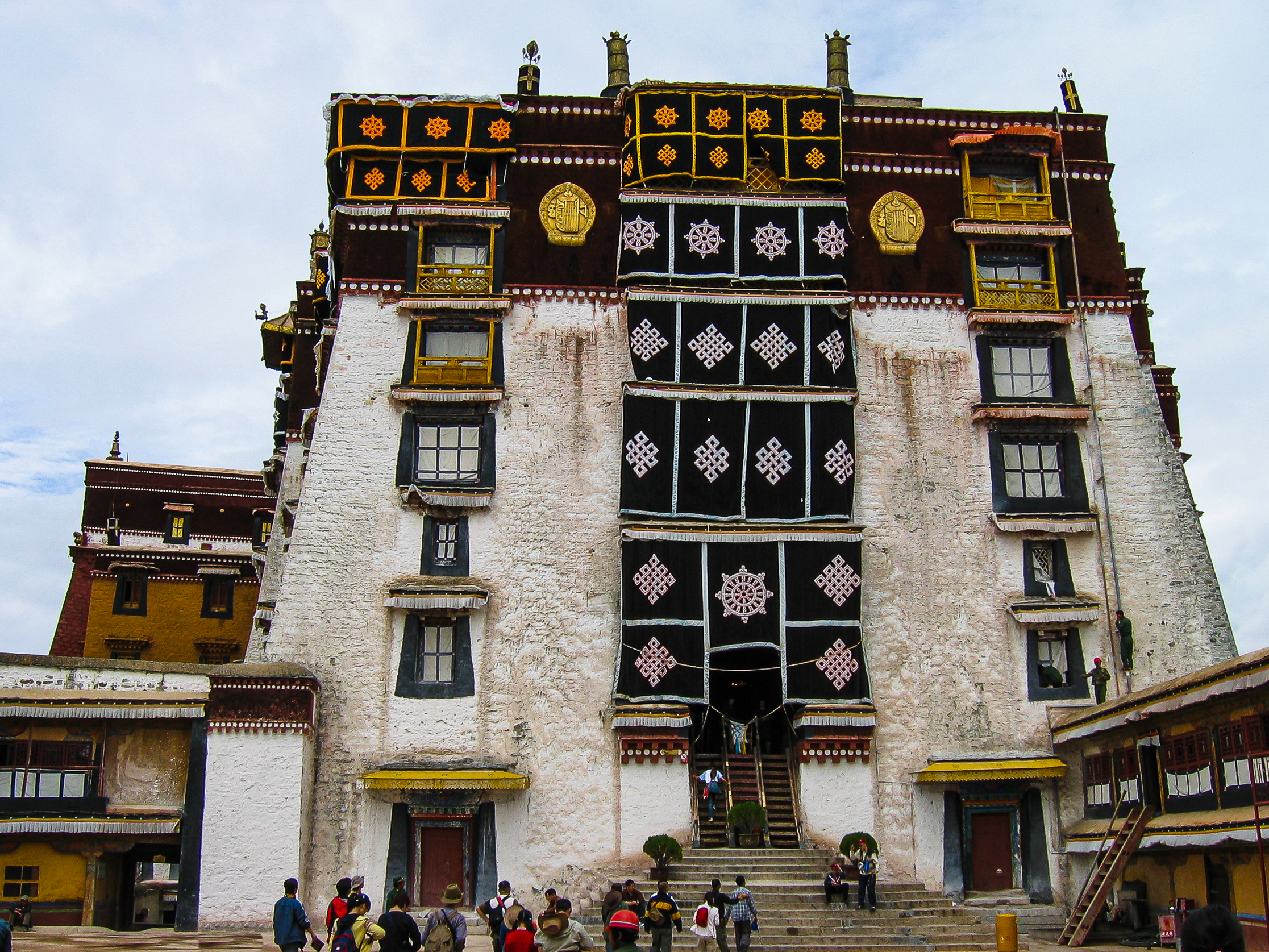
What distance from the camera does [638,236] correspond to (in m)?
28.0

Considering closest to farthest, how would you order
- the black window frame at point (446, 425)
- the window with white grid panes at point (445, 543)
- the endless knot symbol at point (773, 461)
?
the window with white grid panes at point (445, 543) < the black window frame at point (446, 425) < the endless knot symbol at point (773, 461)

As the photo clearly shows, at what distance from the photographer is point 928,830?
24.9 meters

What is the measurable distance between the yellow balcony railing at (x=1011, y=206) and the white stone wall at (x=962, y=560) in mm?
2530

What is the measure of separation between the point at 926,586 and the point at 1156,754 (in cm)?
599

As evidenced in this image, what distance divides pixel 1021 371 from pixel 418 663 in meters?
14.3

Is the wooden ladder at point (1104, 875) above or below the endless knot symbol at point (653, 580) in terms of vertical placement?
below

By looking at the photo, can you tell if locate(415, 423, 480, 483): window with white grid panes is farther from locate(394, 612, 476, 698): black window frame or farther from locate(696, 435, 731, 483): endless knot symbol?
locate(696, 435, 731, 483): endless knot symbol

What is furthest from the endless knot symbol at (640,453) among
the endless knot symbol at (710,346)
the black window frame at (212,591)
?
the black window frame at (212,591)

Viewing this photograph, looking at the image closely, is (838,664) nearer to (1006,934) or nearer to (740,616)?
(740,616)

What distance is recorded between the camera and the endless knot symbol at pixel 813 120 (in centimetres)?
2886

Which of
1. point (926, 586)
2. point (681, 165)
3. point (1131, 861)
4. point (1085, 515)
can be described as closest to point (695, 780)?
point (926, 586)

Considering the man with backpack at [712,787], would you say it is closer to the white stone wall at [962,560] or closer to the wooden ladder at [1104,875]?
the white stone wall at [962,560]

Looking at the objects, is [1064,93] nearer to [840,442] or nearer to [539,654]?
[840,442]

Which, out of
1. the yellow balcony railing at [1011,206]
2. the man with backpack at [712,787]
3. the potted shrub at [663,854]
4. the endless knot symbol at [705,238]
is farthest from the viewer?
the yellow balcony railing at [1011,206]
